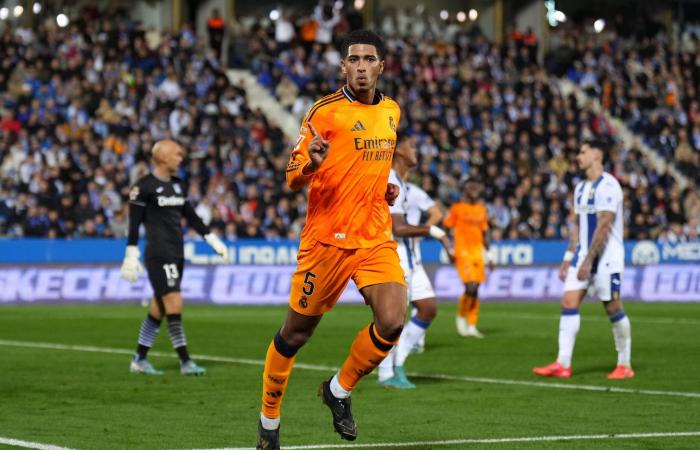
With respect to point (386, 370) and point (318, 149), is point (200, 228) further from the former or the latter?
point (318, 149)

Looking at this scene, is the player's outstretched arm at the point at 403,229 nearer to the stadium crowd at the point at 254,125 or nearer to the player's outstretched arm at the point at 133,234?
the player's outstretched arm at the point at 133,234

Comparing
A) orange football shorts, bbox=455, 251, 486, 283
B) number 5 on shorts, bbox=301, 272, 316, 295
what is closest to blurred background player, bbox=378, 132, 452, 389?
number 5 on shorts, bbox=301, 272, 316, 295

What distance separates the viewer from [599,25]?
4778 cm

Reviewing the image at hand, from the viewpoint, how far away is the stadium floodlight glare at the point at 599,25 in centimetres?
4750

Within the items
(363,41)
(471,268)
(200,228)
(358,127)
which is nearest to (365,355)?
(358,127)

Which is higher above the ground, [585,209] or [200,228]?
[585,209]

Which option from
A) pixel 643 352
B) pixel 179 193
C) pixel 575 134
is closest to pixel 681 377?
pixel 643 352

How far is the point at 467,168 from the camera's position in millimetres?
34281

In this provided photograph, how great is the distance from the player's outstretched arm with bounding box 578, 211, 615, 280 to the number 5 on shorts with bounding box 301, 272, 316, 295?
554 cm

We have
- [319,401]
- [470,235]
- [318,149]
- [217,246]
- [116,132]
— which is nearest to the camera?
[318,149]

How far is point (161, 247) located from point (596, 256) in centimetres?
456

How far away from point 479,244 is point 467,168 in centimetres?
1351

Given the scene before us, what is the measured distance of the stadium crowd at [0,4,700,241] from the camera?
2905 centimetres

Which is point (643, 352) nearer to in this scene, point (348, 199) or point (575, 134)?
point (348, 199)
